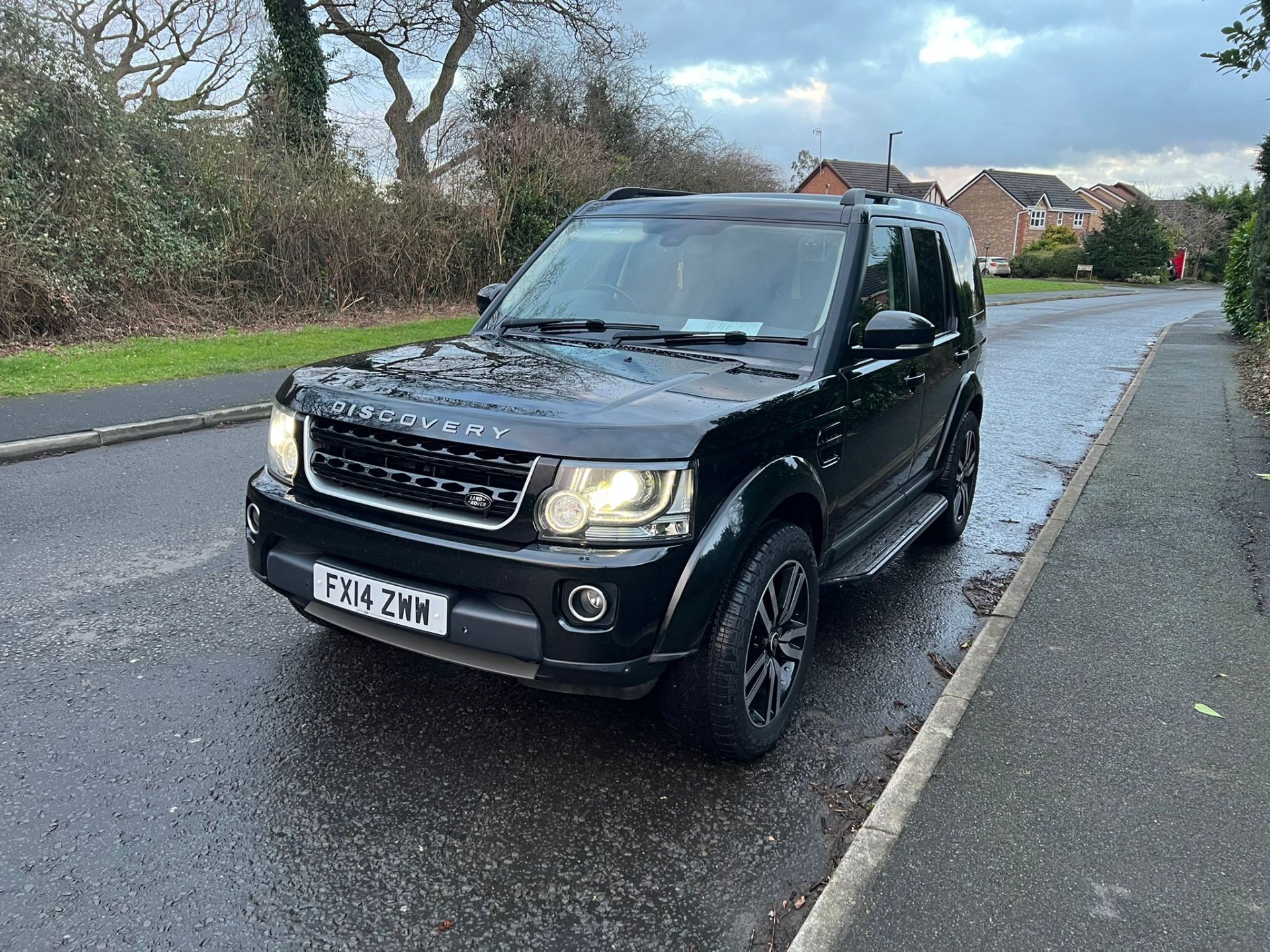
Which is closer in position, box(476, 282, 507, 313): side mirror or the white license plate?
the white license plate

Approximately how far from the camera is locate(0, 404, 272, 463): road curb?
23.5ft

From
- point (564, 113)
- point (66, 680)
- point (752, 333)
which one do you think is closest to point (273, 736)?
point (66, 680)

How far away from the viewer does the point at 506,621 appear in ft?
8.55

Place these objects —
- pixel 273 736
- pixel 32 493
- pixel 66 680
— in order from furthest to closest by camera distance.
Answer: pixel 32 493, pixel 66 680, pixel 273 736

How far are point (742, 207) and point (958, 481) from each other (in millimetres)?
2388

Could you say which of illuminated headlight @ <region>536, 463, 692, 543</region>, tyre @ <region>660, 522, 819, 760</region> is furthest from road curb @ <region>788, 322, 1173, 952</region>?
illuminated headlight @ <region>536, 463, 692, 543</region>

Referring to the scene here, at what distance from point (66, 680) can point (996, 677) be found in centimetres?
370

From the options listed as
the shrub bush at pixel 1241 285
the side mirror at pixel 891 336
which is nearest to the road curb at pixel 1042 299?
the shrub bush at pixel 1241 285

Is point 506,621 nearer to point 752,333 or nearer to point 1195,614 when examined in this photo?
point 752,333

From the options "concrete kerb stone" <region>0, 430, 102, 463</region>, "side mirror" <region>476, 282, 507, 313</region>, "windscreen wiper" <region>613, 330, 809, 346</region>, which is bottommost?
"concrete kerb stone" <region>0, 430, 102, 463</region>

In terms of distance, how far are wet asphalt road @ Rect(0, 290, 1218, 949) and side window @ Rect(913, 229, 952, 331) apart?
1.51 meters

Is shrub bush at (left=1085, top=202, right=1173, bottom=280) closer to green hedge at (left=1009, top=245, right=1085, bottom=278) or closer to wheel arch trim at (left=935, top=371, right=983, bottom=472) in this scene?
green hedge at (left=1009, top=245, right=1085, bottom=278)

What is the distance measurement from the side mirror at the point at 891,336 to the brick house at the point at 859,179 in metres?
74.0

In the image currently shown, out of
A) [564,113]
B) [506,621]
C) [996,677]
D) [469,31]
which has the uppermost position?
[469,31]
